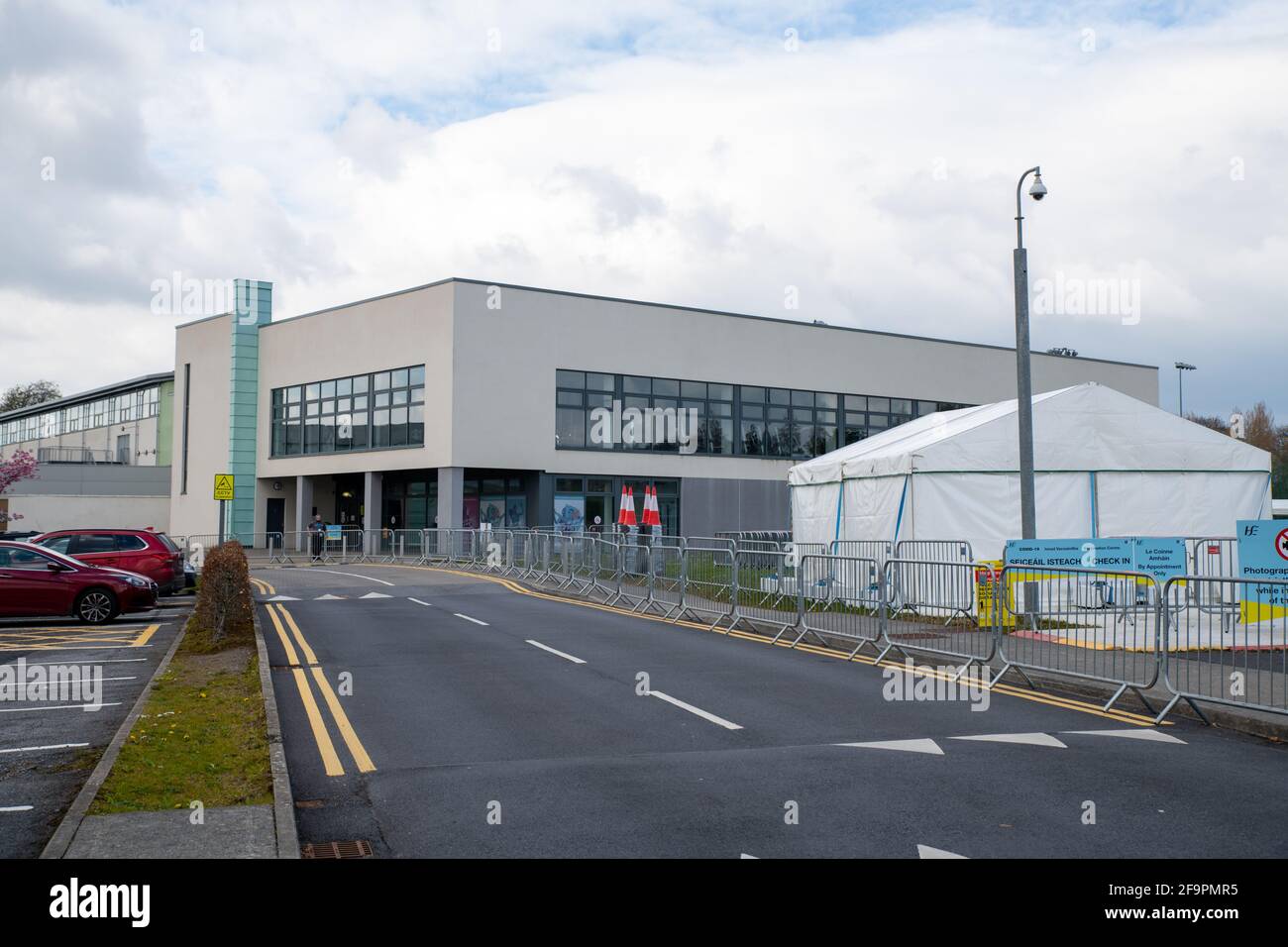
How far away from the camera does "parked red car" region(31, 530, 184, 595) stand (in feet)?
81.6

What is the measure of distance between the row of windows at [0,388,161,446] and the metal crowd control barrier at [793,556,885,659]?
59.8m

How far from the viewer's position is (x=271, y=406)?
173ft

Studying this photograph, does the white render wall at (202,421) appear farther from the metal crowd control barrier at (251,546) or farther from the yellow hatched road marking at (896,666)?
the yellow hatched road marking at (896,666)

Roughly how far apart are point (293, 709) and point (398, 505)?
40429 millimetres

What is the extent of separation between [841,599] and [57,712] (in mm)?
10308

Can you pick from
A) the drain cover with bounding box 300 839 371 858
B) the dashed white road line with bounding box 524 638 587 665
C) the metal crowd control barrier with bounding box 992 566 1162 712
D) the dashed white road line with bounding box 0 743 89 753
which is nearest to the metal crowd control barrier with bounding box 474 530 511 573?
the dashed white road line with bounding box 524 638 587 665

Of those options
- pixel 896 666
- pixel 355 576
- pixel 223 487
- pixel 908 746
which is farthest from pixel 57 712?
pixel 355 576

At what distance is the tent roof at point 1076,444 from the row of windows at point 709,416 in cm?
2118

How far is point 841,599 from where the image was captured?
16750mm

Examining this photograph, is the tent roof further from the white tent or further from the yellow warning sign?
the yellow warning sign

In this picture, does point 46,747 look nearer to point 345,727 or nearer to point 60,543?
point 345,727
